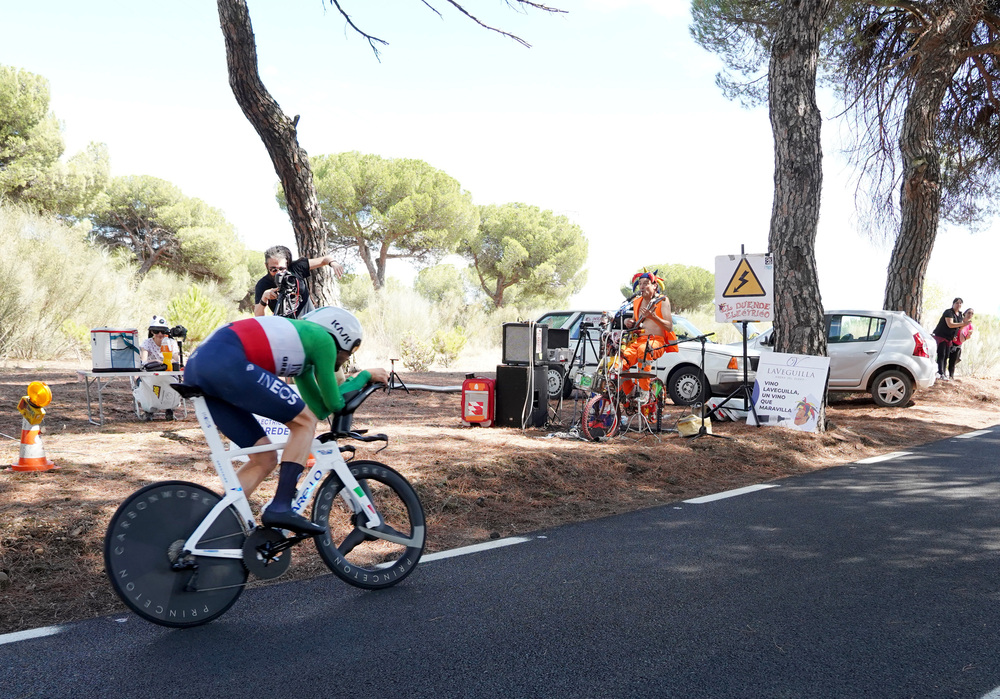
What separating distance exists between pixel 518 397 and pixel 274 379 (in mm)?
6599

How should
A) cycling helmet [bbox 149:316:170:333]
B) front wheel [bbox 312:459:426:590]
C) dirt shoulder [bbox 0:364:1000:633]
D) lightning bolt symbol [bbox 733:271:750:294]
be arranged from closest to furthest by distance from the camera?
front wheel [bbox 312:459:426:590] < dirt shoulder [bbox 0:364:1000:633] < lightning bolt symbol [bbox 733:271:750:294] < cycling helmet [bbox 149:316:170:333]

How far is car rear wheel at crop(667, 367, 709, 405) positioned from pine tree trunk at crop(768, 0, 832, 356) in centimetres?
253

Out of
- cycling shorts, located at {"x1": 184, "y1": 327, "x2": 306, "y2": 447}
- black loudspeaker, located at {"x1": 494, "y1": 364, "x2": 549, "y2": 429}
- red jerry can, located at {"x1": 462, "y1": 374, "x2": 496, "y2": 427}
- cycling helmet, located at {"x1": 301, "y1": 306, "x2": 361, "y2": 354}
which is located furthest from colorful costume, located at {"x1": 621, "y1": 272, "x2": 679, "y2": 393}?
cycling shorts, located at {"x1": 184, "y1": 327, "x2": 306, "y2": 447}

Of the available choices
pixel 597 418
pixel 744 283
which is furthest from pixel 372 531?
pixel 744 283

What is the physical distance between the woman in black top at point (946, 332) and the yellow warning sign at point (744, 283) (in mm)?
9800

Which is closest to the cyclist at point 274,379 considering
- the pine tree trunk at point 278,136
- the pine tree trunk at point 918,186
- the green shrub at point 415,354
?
the pine tree trunk at point 278,136

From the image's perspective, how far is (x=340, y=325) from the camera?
168 inches

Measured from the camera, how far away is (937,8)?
56.9ft

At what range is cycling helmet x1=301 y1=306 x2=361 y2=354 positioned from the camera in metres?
4.26

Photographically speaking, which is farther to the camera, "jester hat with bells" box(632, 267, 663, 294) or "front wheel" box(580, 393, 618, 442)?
"jester hat with bells" box(632, 267, 663, 294)

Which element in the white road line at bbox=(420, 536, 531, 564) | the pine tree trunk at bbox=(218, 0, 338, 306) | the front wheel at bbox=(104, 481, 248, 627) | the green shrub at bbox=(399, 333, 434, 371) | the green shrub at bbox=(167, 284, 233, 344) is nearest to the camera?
the front wheel at bbox=(104, 481, 248, 627)

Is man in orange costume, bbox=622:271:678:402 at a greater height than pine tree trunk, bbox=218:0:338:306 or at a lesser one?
lesser

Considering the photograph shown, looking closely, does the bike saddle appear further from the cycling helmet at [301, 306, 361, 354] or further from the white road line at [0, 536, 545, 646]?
the white road line at [0, 536, 545, 646]

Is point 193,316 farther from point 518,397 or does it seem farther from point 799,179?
point 799,179
